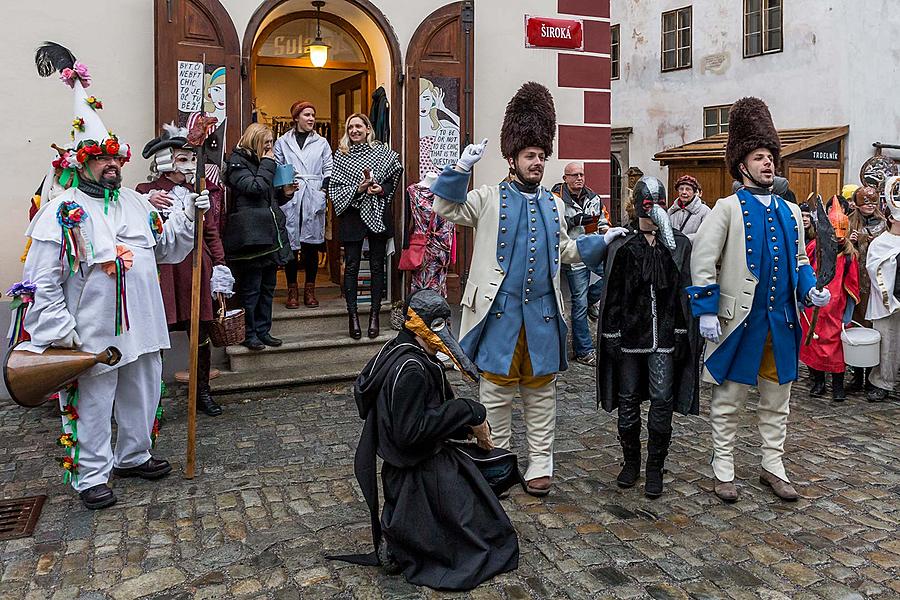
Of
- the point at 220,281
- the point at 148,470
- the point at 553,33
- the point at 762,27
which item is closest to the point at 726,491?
the point at 148,470

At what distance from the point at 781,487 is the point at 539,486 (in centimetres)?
131

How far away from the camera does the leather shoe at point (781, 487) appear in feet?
14.6

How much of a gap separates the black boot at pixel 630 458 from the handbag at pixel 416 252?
11.2ft

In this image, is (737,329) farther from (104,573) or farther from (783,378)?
(104,573)

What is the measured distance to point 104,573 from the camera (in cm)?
364

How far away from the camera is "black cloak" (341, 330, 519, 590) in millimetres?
3436

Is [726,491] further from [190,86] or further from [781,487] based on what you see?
[190,86]

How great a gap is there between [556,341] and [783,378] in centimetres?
123

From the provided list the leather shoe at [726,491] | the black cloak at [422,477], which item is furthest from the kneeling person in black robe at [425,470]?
the leather shoe at [726,491]

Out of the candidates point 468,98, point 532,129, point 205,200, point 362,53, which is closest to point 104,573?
point 205,200

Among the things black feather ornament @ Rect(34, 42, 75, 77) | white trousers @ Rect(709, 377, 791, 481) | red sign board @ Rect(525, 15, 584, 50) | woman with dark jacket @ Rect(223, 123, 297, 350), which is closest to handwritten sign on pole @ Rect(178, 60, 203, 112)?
woman with dark jacket @ Rect(223, 123, 297, 350)

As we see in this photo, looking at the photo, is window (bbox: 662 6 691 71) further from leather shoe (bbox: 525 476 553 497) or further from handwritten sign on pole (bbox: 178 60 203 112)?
leather shoe (bbox: 525 476 553 497)

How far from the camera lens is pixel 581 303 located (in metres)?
8.20

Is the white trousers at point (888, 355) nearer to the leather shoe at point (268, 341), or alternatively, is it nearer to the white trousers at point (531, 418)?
the white trousers at point (531, 418)
